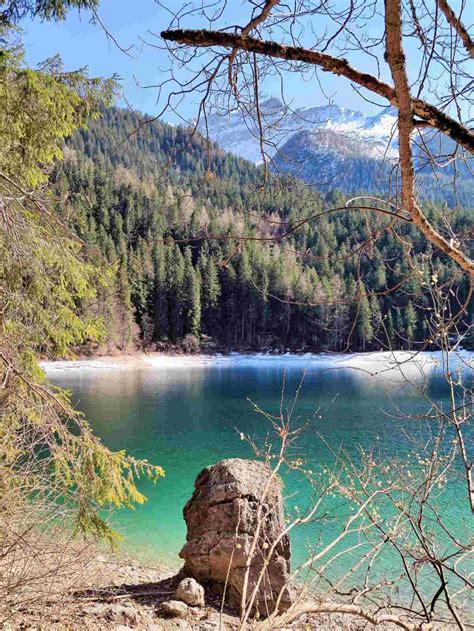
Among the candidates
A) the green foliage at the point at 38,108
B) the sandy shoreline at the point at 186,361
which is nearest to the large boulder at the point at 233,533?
the green foliage at the point at 38,108

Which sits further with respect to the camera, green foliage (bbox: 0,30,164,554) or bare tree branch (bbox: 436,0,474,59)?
green foliage (bbox: 0,30,164,554)

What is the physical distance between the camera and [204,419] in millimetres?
17938

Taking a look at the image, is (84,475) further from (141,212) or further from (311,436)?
(141,212)

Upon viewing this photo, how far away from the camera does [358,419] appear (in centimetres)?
1717

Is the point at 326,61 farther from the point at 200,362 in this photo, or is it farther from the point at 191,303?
the point at 191,303

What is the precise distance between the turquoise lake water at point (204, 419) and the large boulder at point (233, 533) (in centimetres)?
112

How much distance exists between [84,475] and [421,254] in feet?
10.3

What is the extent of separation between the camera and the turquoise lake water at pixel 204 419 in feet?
27.4

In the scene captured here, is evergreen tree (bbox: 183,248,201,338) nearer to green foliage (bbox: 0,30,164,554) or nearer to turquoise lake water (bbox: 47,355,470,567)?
turquoise lake water (bbox: 47,355,470,567)

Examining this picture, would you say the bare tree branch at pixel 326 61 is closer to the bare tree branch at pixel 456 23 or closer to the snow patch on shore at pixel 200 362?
the bare tree branch at pixel 456 23

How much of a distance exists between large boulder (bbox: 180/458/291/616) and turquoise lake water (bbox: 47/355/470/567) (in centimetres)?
112

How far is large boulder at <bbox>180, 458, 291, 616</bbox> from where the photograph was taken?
4.36m

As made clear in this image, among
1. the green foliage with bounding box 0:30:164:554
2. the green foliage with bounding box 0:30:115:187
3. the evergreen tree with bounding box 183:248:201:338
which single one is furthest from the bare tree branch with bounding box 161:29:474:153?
the evergreen tree with bounding box 183:248:201:338

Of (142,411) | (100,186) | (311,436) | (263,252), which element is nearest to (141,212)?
(100,186)
